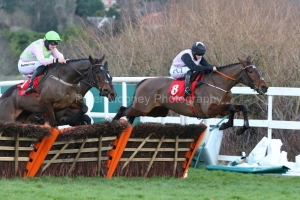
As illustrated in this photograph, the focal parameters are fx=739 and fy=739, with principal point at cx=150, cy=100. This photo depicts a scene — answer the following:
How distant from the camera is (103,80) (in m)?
10.7

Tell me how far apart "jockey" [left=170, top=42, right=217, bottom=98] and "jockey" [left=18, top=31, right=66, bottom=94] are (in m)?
1.80

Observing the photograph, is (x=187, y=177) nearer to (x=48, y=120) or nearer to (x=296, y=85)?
(x=48, y=120)

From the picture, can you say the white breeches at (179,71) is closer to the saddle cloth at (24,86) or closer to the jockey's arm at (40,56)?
the jockey's arm at (40,56)

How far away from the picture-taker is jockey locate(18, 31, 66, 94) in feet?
37.1

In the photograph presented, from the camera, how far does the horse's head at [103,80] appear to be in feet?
34.9

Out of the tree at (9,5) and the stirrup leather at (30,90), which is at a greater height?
the tree at (9,5)

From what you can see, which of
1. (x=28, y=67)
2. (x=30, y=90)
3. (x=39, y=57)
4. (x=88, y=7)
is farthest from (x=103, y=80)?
(x=88, y=7)

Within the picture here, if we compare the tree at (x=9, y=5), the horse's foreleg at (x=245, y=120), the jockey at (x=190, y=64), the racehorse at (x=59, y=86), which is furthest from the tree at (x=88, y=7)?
the horse's foreleg at (x=245, y=120)

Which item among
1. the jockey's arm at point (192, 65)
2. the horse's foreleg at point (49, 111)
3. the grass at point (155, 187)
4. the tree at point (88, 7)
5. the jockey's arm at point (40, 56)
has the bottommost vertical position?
the grass at point (155, 187)

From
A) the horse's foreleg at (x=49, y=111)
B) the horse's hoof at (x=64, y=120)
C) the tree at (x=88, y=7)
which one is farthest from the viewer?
the tree at (x=88, y=7)

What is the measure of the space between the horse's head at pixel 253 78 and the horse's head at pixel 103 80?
2.03 meters

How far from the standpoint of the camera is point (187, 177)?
35.0ft

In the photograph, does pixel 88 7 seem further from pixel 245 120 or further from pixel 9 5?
pixel 245 120

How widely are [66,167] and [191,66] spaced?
2751 millimetres
